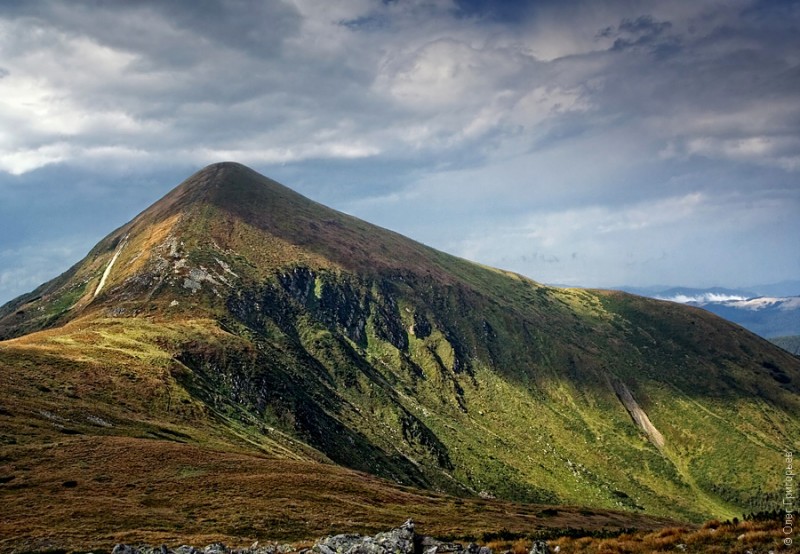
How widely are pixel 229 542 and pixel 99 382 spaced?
3201 inches

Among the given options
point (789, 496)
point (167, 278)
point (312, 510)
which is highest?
point (167, 278)

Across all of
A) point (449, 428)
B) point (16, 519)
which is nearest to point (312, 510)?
point (16, 519)

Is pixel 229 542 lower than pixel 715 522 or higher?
lower

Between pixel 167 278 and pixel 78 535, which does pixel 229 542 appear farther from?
pixel 167 278

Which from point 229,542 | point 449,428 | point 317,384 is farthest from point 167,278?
point 229,542

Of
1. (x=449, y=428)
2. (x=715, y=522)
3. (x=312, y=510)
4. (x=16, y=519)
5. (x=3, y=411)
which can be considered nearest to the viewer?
(x=715, y=522)

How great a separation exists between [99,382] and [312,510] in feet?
232

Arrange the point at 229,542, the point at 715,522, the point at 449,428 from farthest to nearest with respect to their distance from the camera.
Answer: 1. the point at 449,428
2. the point at 229,542
3. the point at 715,522

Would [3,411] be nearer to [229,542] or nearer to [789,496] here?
[229,542]

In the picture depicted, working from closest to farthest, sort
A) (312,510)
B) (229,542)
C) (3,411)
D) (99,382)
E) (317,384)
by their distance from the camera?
(229,542) < (312,510) < (3,411) < (99,382) < (317,384)

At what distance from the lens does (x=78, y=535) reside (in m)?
41.9

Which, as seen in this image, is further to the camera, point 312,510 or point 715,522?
point 312,510

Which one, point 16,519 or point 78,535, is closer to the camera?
point 78,535

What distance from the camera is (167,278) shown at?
643 ft
